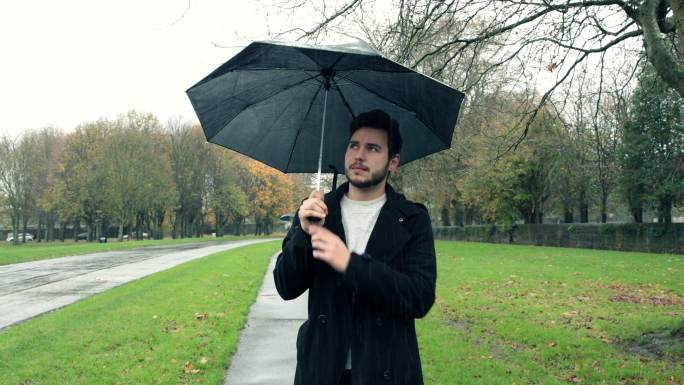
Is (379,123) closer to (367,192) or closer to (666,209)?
(367,192)

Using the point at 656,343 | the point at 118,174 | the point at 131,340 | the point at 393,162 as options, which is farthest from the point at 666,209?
the point at 118,174

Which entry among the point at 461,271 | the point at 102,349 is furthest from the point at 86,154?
the point at 102,349

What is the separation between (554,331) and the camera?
28.3 feet

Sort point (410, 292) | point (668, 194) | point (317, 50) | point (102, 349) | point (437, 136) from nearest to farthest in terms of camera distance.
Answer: point (410, 292) → point (317, 50) → point (437, 136) → point (102, 349) → point (668, 194)

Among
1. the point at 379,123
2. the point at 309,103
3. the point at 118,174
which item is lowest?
the point at 379,123

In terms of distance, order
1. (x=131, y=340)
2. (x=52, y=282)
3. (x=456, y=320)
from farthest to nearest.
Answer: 1. (x=52, y=282)
2. (x=456, y=320)
3. (x=131, y=340)

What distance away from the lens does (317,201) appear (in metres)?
2.23

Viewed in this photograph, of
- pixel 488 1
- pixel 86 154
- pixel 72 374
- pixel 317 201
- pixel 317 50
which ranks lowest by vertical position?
pixel 72 374

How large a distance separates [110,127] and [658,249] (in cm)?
4511

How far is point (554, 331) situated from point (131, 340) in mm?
6208

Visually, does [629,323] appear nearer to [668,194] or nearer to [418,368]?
[418,368]

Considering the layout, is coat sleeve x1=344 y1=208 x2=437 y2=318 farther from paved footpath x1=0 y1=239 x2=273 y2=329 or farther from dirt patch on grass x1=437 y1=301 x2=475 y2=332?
paved footpath x1=0 y1=239 x2=273 y2=329

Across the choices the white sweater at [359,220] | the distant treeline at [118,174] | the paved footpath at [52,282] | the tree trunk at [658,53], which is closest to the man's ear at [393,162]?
the white sweater at [359,220]

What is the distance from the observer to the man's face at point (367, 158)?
2.43m
